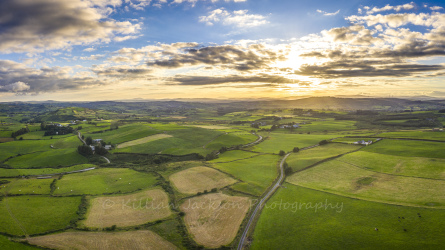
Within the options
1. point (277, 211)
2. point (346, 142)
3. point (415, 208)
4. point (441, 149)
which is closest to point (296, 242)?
point (277, 211)

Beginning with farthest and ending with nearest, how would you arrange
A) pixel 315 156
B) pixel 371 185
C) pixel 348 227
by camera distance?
pixel 315 156 → pixel 371 185 → pixel 348 227

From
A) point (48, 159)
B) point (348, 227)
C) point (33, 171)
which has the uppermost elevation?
point (48, 159)

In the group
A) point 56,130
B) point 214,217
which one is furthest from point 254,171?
point 56,130

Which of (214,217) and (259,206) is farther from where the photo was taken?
(259,206)

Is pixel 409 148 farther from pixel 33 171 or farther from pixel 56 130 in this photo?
pixel 56 130

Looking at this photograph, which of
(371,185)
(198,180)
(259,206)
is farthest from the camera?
(198,180)

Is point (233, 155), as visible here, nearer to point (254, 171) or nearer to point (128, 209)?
point (254, 171)

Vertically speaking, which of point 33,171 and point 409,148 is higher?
point 409,148

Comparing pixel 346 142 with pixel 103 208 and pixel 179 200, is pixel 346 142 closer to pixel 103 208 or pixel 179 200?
pixel 179 200
